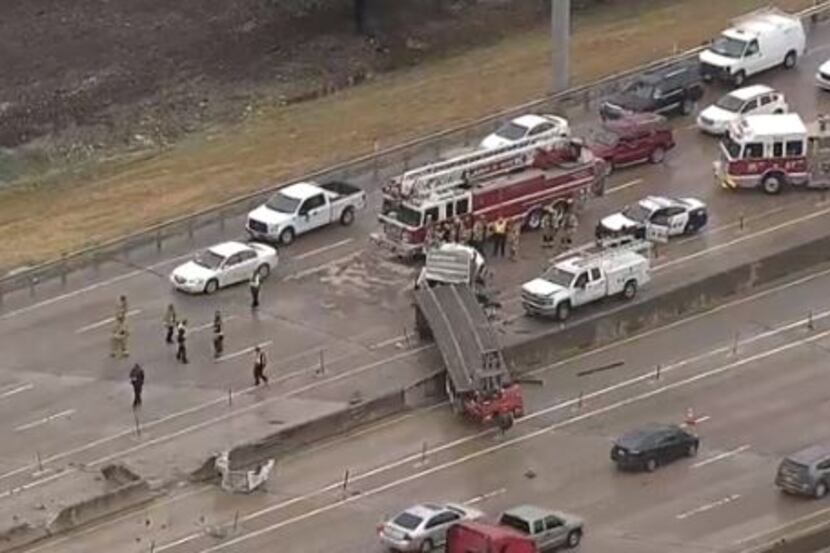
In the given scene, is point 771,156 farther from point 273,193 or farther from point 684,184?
point 273,193

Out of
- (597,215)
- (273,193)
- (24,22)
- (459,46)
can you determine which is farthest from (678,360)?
Result: (24,22)

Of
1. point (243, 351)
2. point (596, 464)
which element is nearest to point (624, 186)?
point (243, 351)

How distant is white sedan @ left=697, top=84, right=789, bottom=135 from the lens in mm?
73500

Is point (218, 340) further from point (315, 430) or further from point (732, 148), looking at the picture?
point (732, 148)

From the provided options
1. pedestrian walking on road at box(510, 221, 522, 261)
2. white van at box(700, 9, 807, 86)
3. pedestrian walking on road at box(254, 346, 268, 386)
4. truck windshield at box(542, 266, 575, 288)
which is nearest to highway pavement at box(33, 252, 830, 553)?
truck windshield at box(542, 266, 575, 288)

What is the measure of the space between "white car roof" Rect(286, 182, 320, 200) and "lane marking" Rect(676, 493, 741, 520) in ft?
56.5

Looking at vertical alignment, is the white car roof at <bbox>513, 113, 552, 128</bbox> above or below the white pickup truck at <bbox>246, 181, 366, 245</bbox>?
above

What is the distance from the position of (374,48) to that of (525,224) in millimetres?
22375

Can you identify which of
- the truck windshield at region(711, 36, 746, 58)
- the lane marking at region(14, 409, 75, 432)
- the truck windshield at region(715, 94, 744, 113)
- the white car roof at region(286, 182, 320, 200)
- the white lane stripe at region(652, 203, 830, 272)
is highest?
the truck windshield at region(711, 36, 746, 58)

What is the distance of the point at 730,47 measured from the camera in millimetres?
77812

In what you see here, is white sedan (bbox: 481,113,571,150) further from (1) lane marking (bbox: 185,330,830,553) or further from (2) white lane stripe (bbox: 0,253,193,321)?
(1) lane marking (bbox: 185,330,830,553)

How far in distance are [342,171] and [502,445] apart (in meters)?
16.7

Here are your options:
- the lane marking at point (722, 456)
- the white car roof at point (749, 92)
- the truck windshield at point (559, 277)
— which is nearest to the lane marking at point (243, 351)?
the truck windshield at point (559, 277)

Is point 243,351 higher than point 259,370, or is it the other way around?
point 259,370
